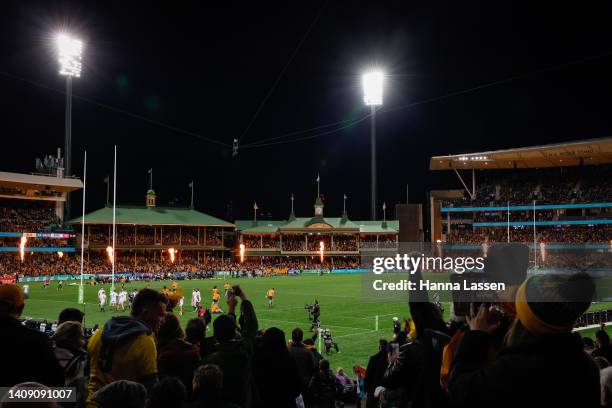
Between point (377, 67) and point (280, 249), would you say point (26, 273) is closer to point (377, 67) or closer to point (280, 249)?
point (280, 249)

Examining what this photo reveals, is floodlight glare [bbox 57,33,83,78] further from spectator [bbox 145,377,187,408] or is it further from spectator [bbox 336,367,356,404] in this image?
spectator [bbox 145,377,187,408]

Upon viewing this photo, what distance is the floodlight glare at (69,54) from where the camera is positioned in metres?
63.1

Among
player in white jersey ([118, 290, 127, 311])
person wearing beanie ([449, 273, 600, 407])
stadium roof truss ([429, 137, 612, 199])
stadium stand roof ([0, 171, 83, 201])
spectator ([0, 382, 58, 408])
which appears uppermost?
stadium roof truss ([429, 137, 612, 199])

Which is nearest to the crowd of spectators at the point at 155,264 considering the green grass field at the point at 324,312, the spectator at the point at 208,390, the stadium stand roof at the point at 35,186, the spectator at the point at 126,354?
the stadium stand roof at the point at 35,186

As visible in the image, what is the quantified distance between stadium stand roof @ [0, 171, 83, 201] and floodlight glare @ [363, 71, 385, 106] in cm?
4323

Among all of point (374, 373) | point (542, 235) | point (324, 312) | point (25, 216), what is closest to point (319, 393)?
point (374, 373)

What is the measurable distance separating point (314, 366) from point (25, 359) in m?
4.58

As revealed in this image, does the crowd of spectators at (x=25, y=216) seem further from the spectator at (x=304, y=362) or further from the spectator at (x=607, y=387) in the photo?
the spectator at (x=607, y=387)

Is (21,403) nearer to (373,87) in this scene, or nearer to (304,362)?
(304,362)

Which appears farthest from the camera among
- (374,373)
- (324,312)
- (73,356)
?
(324,312)

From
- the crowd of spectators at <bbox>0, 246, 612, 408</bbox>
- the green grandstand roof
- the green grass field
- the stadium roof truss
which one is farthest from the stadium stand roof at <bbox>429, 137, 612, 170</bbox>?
the crowd of spectators at <bbox>0, 246, 612, 408</bbox>

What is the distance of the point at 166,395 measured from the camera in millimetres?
3678

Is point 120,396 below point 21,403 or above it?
below

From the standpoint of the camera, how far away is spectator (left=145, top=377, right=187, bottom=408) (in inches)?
144
